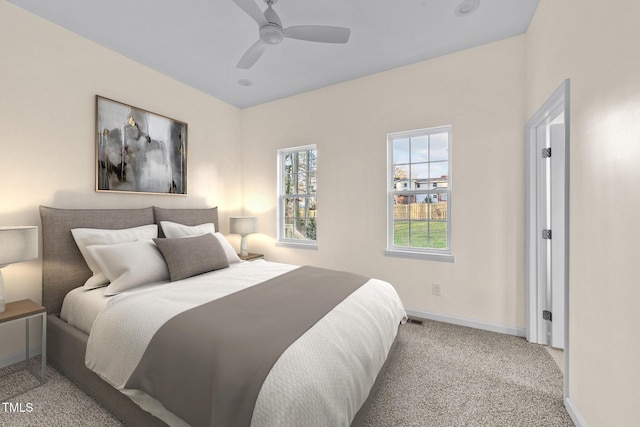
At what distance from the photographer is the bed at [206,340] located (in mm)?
1091

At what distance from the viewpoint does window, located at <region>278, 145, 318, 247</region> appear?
12.9 ft

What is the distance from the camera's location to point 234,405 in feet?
3.48

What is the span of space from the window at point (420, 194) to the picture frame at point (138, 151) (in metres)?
2.65

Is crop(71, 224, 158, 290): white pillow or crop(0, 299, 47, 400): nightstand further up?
crop(71, 224, 158, 290): white pillow

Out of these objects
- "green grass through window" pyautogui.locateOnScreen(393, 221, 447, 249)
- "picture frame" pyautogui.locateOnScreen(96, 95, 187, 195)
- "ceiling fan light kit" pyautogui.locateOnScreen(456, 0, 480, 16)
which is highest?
"ceiling fan light kit" pyautogui.locateOnScreen(456, 0, 480, 16)

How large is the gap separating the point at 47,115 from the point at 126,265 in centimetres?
154

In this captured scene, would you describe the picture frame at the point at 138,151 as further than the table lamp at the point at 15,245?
Yes

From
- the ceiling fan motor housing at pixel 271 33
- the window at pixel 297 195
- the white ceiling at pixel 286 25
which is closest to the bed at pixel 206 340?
the window at pixel 297 195

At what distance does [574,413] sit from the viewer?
1587 millimetres

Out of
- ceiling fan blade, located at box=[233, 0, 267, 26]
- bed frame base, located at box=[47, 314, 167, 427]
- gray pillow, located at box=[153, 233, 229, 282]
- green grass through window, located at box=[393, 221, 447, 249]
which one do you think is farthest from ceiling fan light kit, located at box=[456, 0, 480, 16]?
bed frame base, located at box=[47, 314, 167, 427]

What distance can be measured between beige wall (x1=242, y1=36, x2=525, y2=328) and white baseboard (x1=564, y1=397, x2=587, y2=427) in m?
1.04

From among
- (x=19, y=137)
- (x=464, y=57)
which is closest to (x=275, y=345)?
(x=19, y=137)

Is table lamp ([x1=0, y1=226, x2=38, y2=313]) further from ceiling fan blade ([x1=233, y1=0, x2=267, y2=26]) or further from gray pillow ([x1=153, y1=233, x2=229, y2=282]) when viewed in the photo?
ceiling fan blade ([x1=233, y1=0, x2=267, y2=26])

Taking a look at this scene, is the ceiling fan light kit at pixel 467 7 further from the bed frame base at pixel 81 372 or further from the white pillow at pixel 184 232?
the bed frame base at pixel 81 372
